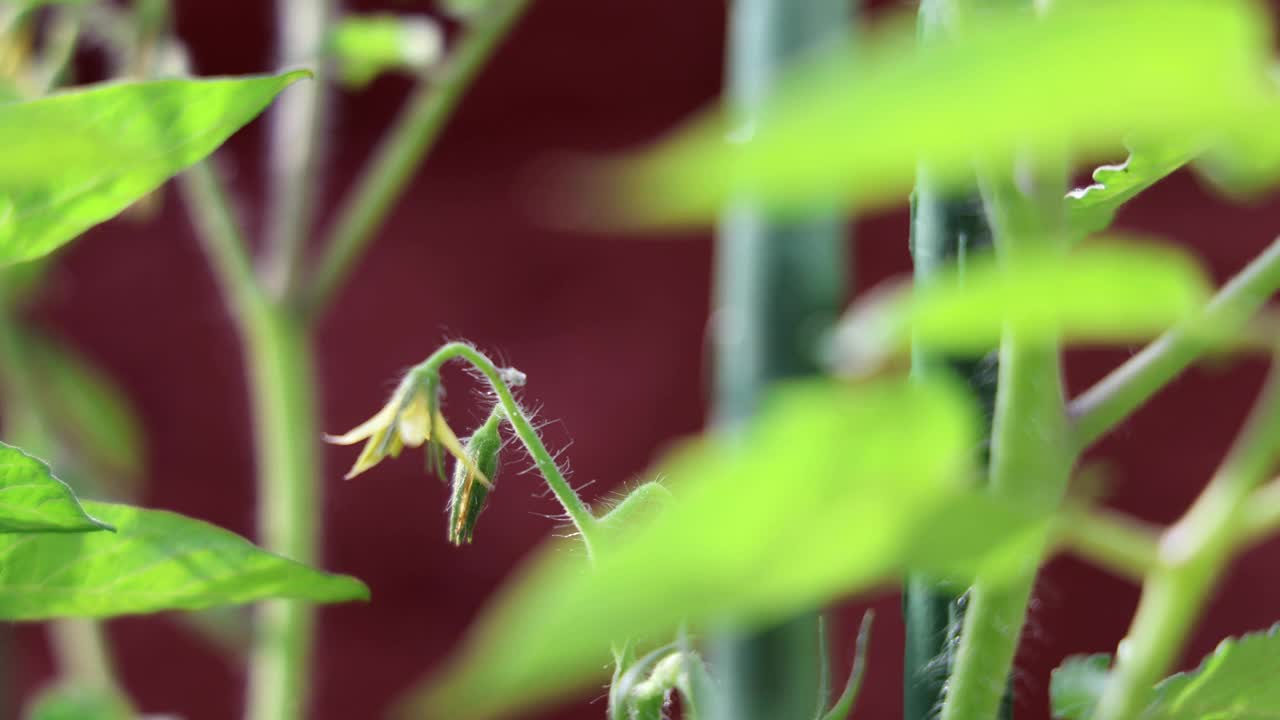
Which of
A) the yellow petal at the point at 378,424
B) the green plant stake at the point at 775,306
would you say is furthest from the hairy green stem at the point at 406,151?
the green plant stake at the point at 775,306

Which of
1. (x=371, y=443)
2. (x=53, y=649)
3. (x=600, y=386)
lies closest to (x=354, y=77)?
(x=371, y=443)

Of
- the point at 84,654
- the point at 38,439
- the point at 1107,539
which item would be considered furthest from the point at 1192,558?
the point at 84,654

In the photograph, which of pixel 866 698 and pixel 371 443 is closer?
pixel 371 443

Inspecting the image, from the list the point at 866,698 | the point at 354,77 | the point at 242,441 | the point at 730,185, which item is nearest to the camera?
the point at 730,185

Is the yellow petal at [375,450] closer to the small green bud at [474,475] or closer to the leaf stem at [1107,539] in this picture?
the small green bud at [474,475]

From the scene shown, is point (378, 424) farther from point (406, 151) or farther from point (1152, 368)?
point (406, 151)

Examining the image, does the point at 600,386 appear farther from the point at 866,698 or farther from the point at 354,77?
the point at 354,77
